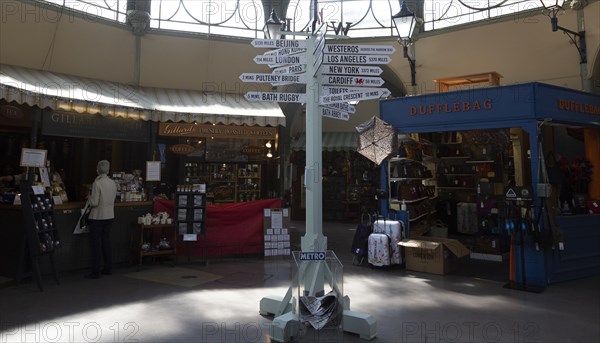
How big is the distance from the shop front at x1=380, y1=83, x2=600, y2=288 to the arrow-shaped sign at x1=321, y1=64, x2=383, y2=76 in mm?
3425

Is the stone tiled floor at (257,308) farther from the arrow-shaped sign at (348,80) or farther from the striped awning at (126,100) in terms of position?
the striped awning at (126,100)

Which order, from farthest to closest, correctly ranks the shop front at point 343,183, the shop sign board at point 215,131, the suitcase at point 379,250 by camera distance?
the shop front at point 343,183, the shop sign board at point 215,131, the suitcase at point 379,250

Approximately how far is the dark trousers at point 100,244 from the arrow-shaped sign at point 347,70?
14.9ft

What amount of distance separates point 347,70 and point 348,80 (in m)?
0.10

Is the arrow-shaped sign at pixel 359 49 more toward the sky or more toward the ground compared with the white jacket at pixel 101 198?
more toward the sky

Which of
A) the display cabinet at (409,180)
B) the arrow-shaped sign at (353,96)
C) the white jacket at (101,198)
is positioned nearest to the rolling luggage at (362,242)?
the display cabinet at (409,180)

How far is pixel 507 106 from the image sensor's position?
20.6ft

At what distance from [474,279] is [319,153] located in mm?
4070

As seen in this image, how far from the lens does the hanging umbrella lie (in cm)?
702

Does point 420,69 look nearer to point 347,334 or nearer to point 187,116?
point 187,116

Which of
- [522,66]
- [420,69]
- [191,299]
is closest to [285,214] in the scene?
[191,299]

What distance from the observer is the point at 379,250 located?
6852 mm

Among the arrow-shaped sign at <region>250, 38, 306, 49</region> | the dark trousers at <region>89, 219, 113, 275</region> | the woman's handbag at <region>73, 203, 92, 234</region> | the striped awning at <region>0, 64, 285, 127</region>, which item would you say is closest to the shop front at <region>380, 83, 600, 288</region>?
the striped awning at <region>0, 64, 285, 127</region>

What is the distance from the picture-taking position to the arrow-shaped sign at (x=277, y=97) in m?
3.99
